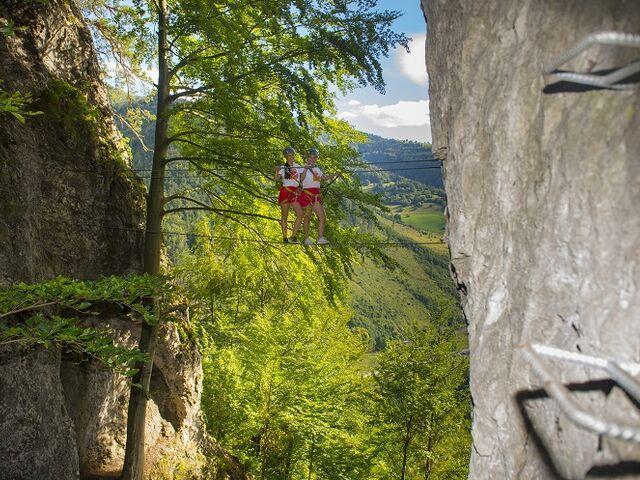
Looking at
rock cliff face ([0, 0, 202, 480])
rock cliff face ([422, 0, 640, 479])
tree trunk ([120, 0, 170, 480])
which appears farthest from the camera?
tree trunk ([120, 0, 170, 480])

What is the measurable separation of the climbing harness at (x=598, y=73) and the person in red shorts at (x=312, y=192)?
5.13 m

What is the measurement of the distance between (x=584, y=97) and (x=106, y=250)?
28.1 ft

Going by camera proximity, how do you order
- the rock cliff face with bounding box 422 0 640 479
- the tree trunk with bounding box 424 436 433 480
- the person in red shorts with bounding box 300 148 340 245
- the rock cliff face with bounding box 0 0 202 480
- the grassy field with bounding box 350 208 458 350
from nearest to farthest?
the rock cliff face with bounding box 422 0 640 479, the rock cliff face with bounding box 0 0 202 480, the person in red shorts with bounding box 300 148 340 245, the tree trunk with bounding box 424 436 433 480, the grassy field with bounding box 350 208 458 350

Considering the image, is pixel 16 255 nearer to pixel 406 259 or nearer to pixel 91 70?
pixel 91 70

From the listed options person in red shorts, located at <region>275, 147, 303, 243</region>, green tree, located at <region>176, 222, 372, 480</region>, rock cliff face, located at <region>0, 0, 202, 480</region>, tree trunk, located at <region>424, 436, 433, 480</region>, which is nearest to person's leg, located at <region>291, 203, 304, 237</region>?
person in red shorts, located at <region>275, 147, 303, 243</region>

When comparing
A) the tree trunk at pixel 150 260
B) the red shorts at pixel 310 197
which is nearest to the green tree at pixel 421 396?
the red shorts at pixel 310 197

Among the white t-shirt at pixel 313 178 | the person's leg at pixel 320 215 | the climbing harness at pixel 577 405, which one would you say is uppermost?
the white t-shirt at pixel 313 178

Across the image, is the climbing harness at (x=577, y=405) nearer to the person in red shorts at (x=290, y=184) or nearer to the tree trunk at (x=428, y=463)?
the person in red shorts at (x=290, y=184)

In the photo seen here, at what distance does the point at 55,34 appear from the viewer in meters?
7.41

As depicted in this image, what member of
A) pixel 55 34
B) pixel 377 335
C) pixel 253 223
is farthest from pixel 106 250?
pixel 377 335

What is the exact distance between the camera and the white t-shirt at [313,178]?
272 inches

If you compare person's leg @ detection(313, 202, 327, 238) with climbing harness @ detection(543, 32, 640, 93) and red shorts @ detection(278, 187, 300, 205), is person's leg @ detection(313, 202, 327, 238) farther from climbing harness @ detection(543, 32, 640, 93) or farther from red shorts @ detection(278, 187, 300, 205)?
climbing harness @ detection(543, 32, 640, 93)

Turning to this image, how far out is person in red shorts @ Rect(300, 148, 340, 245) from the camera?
6852mm

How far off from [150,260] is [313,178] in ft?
13.0
